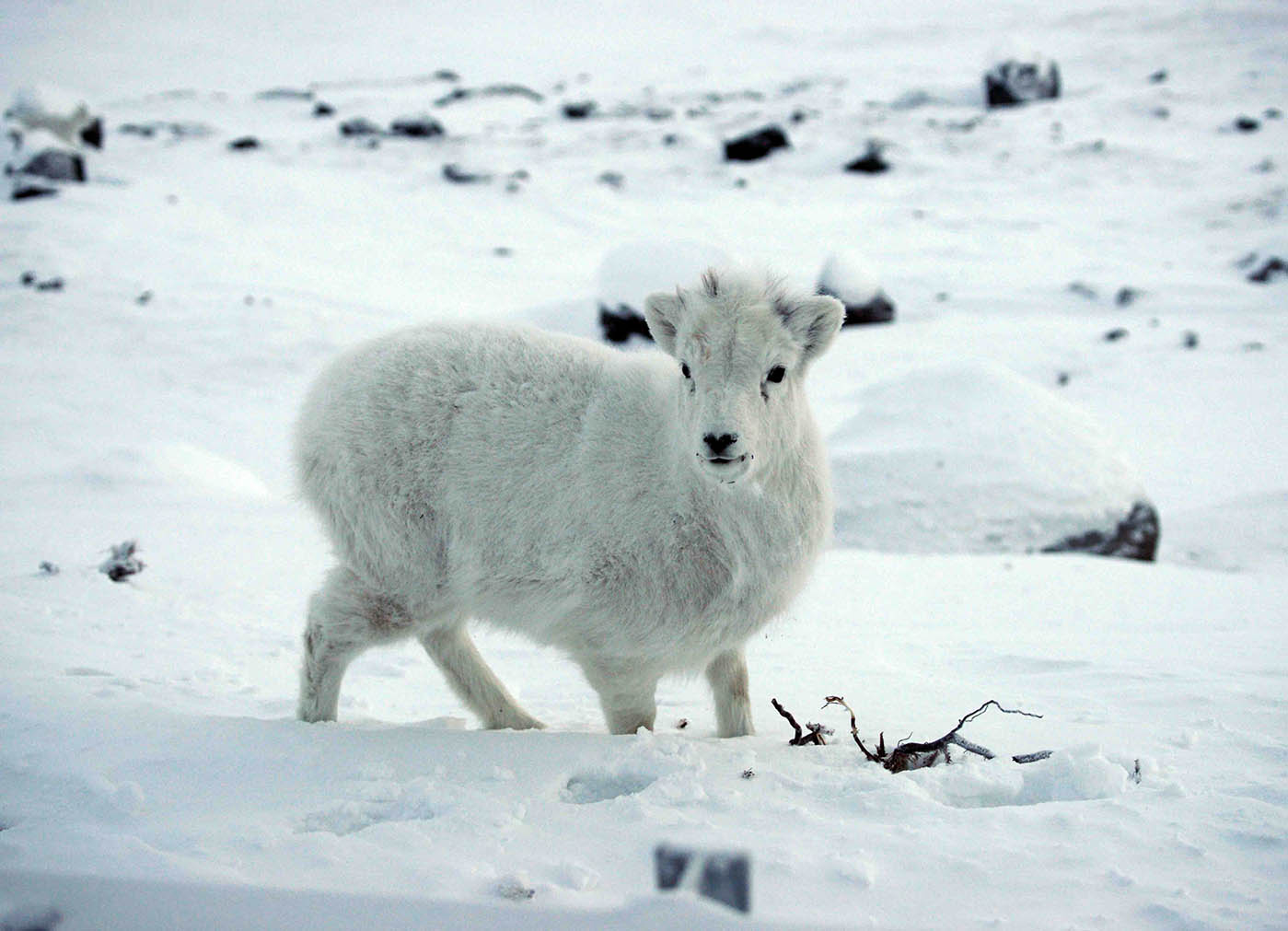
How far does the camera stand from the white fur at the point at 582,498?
3.96 meters

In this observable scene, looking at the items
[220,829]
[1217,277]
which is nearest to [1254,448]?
[1217,277]

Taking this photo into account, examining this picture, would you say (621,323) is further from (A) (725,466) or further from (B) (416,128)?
(B) (416,128)

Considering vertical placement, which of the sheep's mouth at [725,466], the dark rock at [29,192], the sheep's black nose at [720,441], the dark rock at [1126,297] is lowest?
the dark rock at [1126,297]

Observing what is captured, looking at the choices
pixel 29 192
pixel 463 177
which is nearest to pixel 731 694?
pixel 29 192

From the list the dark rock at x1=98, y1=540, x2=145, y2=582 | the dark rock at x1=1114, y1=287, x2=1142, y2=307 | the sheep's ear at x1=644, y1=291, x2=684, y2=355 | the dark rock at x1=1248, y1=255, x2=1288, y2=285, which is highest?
the sheep's ear at x1=644, y1=291, x2=684, y2=355

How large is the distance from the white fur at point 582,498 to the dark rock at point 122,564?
2.15 m

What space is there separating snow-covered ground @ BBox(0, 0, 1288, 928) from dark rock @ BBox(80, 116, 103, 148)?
0.66 meters

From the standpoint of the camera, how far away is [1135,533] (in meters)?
7.98

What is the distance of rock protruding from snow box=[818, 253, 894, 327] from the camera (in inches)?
580

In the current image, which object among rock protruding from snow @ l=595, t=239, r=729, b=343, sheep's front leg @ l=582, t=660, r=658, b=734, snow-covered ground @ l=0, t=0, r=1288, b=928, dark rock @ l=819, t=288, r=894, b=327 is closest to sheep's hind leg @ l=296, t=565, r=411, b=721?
snow-covered ground @ l=0, t=0, r=1288, b=928

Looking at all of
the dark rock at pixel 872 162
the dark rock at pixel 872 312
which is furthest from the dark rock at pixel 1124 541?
the dark rock at pixel 872 162

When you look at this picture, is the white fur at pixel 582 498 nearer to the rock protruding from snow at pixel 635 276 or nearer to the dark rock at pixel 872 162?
the rock protruding from snow at pixel 635 276

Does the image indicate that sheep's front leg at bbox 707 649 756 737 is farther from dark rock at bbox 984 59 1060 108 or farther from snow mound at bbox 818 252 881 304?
dark rock at bbox 984 59 1060 108

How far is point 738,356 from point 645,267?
9543mm
